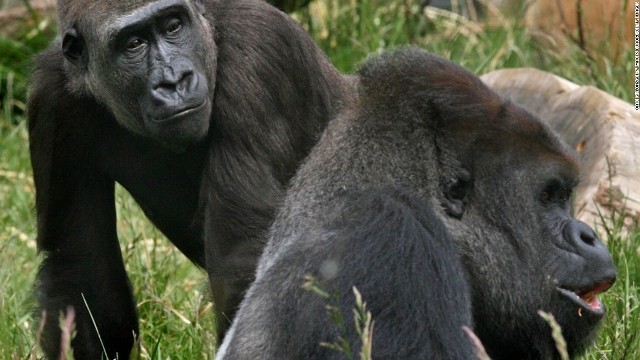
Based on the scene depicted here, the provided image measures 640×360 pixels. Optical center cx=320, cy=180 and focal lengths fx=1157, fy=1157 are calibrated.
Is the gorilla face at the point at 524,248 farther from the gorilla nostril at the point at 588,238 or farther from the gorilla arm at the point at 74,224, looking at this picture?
the gorilla arm at the point at 74,224

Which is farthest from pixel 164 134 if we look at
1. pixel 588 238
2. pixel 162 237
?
pixel 162 237

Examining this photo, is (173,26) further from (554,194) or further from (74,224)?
(554,194)

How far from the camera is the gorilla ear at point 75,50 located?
5.10m

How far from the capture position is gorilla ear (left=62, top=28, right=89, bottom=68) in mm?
5098

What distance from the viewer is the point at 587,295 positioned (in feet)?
12.6

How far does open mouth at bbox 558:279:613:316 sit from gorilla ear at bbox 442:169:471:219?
420mm

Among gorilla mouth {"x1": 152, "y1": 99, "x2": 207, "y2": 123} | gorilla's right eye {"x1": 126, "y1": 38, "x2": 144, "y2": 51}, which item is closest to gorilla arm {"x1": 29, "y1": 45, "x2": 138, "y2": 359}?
gorilla's right eye {"x1": 126, "y1": 38, "x2": 144, "y2": 51}

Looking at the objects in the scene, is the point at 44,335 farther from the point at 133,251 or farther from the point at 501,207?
the point at 501,207

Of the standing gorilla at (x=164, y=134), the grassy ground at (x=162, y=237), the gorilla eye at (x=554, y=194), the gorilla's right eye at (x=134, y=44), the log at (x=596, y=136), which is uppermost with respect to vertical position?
the gorilla eye at (x=554, y=194)

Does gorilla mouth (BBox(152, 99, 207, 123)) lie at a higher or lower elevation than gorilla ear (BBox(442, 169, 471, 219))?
lower

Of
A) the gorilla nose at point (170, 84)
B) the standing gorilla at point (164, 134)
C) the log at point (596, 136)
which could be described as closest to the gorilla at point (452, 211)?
the standing gorilla at point (164, 134)

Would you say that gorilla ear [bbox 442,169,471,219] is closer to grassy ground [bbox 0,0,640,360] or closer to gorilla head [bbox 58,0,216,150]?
grassy ground [bbox 0,0,640,360]

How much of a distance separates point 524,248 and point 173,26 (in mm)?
1981

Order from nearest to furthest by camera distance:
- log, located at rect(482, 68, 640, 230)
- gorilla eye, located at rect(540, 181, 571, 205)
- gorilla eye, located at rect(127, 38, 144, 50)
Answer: gorilla eye, located at rect(540, 181, 571, 205), gorilla eye, located at rect(127, 38, 144, 50), log, located at rect(482, 68, 640, 230)
